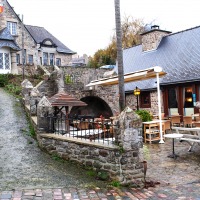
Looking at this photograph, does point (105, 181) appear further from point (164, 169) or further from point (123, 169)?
point (164, 169)

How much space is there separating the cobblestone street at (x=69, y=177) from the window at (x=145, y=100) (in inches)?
399

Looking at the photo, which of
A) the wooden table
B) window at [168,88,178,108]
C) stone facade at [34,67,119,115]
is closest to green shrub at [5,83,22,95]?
stone facade at [34,67,119,115]

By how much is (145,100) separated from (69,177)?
46.5 feet

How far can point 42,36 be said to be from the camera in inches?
1433

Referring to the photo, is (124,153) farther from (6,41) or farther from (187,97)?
(6,41)

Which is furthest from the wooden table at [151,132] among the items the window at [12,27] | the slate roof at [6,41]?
the window at [12,27]

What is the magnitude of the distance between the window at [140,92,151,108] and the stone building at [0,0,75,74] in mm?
10200

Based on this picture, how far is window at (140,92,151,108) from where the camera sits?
19444 millimetres

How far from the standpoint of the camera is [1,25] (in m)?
29.8

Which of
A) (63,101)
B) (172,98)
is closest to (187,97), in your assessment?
(172,98)

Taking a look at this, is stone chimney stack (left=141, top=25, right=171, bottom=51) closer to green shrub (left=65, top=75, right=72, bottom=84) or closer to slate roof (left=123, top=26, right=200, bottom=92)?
slate roof (left=123, top=26, right=200, bottom=92)

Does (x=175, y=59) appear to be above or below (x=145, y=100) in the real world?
above

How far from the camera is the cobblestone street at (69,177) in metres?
5.38

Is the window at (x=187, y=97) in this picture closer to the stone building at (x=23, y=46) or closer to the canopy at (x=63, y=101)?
the canopy at (x=63, y=101)
